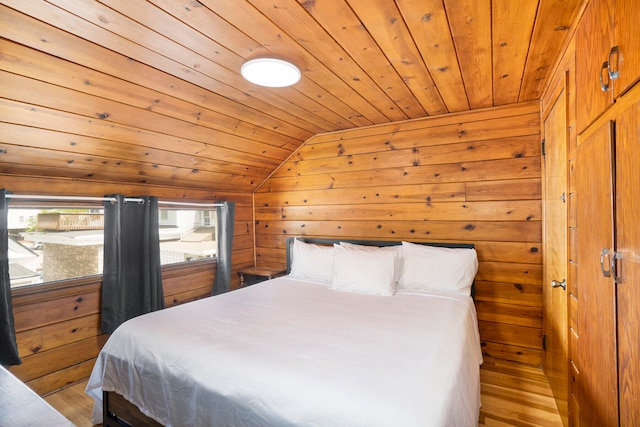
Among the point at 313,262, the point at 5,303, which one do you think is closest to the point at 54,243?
the point at 5,303

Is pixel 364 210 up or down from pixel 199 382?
up

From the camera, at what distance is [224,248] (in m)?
3.46

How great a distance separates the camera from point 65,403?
2115 mm

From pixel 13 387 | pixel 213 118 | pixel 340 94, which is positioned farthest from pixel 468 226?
pixel 13 387

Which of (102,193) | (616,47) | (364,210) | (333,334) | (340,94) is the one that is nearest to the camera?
(616,47)

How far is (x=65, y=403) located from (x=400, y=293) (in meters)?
2.50

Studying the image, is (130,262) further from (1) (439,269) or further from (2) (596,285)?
(2) (596,285)

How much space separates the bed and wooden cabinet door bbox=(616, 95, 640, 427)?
49 centimetres

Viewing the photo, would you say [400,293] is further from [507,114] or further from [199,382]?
[507,114]

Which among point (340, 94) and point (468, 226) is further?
point (468, 226)

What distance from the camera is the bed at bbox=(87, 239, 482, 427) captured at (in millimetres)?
1097

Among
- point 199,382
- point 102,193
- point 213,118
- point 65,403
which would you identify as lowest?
point 65,403

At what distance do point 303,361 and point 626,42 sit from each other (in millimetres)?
1545

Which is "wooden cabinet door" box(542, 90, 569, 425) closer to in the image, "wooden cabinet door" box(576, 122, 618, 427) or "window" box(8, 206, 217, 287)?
"wooden cabinet door" box(576, 122, 618, 427)
